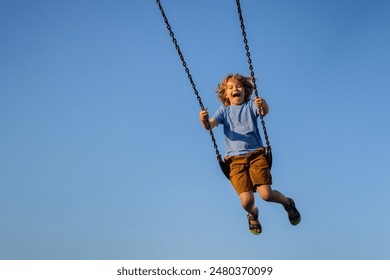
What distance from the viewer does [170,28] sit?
5621 mm

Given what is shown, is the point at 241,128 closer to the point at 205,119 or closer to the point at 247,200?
the point at 205,119

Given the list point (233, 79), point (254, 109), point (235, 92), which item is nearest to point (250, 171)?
point (254, 109)

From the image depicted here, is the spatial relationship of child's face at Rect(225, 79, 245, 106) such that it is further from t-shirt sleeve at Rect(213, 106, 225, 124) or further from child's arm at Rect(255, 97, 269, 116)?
child's arm at Rect(255, 97, 269, 116)

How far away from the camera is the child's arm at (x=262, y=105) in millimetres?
5711

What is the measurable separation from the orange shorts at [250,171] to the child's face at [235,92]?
819 mm

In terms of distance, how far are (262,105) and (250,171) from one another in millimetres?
832

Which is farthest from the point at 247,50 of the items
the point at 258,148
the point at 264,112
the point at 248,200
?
the point at 248,200

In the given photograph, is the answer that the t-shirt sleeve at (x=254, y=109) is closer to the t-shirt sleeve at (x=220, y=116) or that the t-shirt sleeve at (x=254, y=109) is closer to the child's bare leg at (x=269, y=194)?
the t-shirt sleeve at (x=220, y=116)

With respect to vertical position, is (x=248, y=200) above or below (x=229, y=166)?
below

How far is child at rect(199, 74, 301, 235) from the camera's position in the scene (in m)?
5.82

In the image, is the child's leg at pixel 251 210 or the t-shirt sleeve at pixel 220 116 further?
the t-shirt sleeve at pixel 220 116

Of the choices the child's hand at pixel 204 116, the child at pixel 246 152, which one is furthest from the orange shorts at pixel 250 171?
the child's hand at pixel 204 116
